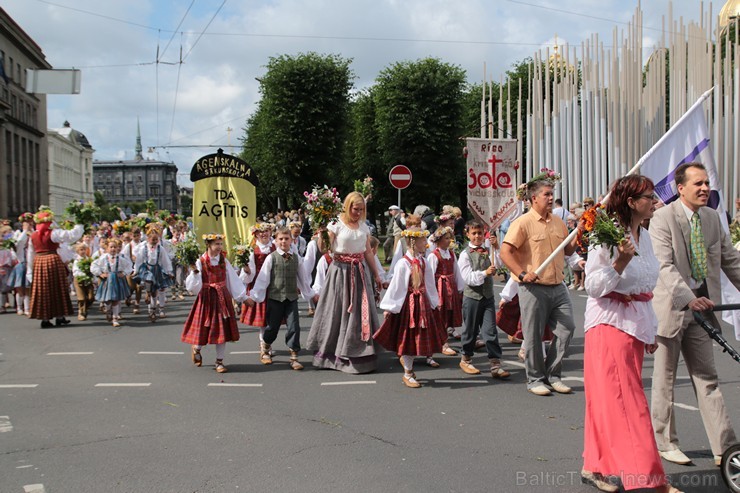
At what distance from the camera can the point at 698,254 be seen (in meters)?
4.83

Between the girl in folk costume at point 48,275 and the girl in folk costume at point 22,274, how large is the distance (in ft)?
6.81

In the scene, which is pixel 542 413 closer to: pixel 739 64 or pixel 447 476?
pixel 447 476

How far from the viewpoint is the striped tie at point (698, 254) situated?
4.82 meters

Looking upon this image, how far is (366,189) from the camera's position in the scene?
8.93 metres

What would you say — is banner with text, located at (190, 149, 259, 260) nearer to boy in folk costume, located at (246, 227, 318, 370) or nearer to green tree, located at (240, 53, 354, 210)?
boy in folk costume, located at (246, 227, 318, 370)

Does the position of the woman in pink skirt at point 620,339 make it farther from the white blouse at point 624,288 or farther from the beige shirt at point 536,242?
the beige shirt at point 536,242

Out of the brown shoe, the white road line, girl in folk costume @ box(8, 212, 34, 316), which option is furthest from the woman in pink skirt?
girl in folk costume @ box(8, 212, 34, 316)

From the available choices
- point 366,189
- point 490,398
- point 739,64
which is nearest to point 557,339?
point 490,398

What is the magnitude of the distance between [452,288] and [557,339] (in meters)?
2.44

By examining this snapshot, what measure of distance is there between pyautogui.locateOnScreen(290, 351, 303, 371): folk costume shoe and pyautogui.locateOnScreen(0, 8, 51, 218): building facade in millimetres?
55612

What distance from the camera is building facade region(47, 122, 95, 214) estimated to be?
101250 mm

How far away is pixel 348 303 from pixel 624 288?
446 centimetres

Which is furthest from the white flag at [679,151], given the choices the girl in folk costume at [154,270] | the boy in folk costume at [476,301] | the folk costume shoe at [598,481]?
the girl in folk costume at [154,270]

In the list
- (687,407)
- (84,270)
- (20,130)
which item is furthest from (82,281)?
(20,130)
